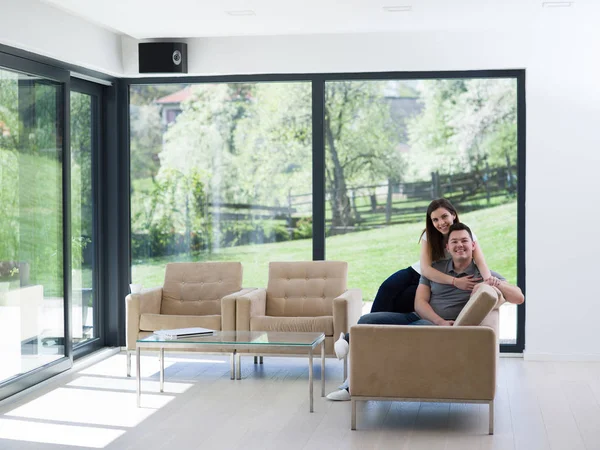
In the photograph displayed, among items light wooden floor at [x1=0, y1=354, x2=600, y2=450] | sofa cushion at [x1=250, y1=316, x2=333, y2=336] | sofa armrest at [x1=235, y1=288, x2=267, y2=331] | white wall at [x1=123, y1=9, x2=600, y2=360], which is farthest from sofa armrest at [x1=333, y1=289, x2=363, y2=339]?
white wall at [x1=123, y1=9, x2=600, y2=360]

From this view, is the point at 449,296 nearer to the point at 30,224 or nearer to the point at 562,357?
the point at 562,357

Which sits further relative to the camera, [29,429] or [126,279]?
[126,279]

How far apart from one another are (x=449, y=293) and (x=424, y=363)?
0.93 m

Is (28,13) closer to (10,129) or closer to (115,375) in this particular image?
(10,129)

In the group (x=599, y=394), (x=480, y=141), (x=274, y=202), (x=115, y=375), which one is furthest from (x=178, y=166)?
(x=599, y=394)

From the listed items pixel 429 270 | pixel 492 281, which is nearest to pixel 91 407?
pixel 429 270

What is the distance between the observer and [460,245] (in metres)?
5.97

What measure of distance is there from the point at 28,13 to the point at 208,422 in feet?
10.3

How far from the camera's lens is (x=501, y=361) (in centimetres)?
766

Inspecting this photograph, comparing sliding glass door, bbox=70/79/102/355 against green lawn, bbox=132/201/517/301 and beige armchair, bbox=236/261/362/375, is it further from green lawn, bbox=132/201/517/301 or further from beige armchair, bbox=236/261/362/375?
beige armchair, bbox=236/261/362/375

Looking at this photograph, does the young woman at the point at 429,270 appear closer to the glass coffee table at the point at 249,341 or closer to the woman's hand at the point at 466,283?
the woman's hand at the point at 466,283

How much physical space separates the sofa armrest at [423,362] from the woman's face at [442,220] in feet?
3.92

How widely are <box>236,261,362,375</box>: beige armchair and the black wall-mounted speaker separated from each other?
2.00 meters

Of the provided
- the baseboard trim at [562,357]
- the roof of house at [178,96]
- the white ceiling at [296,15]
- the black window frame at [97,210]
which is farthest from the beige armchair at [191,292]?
the baseboard trim at [562,357]
